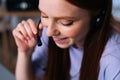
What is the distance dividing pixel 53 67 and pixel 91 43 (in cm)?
22

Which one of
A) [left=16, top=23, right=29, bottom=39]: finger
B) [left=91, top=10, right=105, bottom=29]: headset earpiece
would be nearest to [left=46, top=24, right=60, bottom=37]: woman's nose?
[left=91, top=10, right=105, bottom=29]: headset earpiece

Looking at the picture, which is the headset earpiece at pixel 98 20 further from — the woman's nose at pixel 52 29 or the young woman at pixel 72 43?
the woman's nose at pixel 52 29

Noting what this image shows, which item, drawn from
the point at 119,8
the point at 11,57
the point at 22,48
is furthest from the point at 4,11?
the point at 22,48

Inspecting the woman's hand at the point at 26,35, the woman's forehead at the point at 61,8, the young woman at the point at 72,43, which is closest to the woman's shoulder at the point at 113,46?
the young woman at the point at 72,43

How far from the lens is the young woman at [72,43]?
92 centimetres

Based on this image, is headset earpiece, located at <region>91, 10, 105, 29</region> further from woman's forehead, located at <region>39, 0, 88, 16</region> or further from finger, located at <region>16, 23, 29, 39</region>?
finger, located at <region>16, 23, 29, 39</region>

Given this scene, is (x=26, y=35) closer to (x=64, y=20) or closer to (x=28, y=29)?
(x=28, y=29)

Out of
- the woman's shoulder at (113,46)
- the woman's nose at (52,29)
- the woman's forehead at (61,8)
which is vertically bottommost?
the woman's shoulder at (113,46)

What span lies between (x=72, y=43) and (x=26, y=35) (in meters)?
0.24

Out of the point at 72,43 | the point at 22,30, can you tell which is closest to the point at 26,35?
the point at 22,30

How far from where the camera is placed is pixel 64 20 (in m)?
0.92

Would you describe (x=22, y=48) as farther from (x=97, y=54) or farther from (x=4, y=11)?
(x=4, y=11)

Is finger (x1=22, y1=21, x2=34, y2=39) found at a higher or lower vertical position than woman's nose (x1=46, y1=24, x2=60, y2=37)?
lower

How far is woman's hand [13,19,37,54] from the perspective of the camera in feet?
3.75
